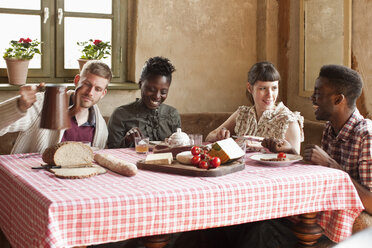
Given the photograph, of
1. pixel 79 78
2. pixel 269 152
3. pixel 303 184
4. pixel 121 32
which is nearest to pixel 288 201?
pixel 303 184

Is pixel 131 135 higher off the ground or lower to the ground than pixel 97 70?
lower

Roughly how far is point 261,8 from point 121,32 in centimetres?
149

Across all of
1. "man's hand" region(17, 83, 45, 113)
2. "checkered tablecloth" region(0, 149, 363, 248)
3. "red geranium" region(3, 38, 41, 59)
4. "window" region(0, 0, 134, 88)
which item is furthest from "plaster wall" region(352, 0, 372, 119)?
"red geranium" region(3, 38, 41, 59)

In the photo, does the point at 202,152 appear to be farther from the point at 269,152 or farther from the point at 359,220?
the point at 359,220

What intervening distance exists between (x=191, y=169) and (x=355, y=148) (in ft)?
3.24

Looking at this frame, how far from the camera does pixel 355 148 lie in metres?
2.62

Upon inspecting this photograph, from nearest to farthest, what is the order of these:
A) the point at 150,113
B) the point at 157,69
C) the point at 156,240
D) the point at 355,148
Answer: the point at 156,240 < the point at 355,148 < the point at 157,69 < the point at 150,113

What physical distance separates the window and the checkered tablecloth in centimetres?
224

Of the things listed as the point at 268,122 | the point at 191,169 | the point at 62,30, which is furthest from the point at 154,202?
the point at 62,30

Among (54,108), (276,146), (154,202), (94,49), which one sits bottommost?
(154,202)

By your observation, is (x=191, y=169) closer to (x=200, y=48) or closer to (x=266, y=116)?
(x=266, y=116)

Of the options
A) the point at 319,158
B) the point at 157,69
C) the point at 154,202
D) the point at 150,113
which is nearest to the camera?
the point at 154,202

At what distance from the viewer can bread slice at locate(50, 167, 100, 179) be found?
83.0 inches

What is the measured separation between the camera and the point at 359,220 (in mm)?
2537
